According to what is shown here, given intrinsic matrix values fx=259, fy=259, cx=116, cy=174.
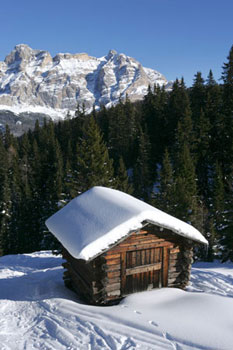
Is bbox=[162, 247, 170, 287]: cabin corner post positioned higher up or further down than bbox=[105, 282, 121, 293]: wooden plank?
higher up

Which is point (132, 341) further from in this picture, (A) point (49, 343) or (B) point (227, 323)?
(B) point (227, 323)

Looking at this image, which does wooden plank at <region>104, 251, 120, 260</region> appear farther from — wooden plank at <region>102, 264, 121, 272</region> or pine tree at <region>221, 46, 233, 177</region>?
pine tree at <region>221, 46, 233, 177</region>

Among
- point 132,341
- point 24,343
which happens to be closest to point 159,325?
point 132,341

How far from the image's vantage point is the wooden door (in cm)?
1054

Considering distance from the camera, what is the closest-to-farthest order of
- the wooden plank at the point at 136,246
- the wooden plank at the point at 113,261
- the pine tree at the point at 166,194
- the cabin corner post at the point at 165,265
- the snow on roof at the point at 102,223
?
1. the snow on roof at the point at 102,223
2. the wooden plank at the point at 113,261
3. the wooden plank at the point at 136,246
4. the cabin corner post at the point at 165,265
5. the pine tree at the point at 166,194

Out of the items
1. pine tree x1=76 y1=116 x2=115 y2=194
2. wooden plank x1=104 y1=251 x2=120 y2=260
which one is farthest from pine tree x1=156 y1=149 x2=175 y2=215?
wooden plank x1=104 y1=251 x2=120 y2=260

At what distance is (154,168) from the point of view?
5000 centimetres

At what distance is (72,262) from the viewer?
1254 cm

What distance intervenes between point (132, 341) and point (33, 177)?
57.2 meters

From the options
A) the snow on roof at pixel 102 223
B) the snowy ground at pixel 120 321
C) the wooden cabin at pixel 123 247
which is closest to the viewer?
the snowy ground at pixel 120 321

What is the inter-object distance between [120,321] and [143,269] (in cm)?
267

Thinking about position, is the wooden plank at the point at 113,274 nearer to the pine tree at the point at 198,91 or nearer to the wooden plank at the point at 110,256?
the wooden plank at the point at 110,256

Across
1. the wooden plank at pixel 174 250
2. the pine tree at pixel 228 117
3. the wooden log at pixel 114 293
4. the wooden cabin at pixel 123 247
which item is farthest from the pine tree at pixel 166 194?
the wooden log at pixel 114 293

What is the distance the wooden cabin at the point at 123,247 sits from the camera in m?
9.55
